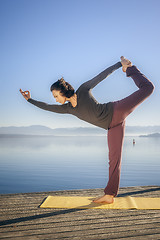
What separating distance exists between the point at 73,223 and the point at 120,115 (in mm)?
1425

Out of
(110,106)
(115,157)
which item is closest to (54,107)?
(110,106)

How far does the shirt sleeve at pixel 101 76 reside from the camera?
9.72 feet

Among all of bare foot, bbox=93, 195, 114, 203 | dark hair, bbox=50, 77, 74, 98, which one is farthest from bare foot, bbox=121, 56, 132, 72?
bare foot, bbox=93, 195, 114, 203

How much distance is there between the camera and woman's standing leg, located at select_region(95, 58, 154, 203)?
288 cm

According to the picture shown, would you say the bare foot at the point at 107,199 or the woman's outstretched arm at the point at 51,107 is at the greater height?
the woman's outstretched arm at the point at 51,107

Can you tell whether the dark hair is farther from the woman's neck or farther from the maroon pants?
the maroon pants

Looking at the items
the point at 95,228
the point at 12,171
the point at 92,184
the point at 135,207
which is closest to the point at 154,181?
the point at 92,184

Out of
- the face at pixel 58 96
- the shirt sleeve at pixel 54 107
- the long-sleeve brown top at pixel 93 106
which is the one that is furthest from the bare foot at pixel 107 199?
the face at pixel 58 96

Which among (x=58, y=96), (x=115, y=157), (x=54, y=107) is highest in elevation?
(x=58, y=96)

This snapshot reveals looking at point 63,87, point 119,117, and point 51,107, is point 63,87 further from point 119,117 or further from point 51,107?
point 119,117

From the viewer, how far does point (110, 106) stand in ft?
9.87

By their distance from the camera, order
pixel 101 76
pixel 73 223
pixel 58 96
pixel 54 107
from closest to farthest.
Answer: pixel 73 223
pixel 101 76
pixel 58 96
pixel 54 107

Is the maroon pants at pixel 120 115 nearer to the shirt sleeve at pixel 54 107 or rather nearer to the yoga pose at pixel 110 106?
the yoga pose at pixel 110 106

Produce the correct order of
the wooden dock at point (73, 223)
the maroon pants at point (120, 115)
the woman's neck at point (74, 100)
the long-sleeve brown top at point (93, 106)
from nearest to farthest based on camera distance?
the wooden dock at point (73, 223), the maroon pants at point (120, 115), the long-sleeve brown top at point (93, 106), the woman's neck at point (74, 100)
